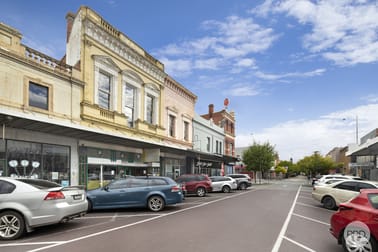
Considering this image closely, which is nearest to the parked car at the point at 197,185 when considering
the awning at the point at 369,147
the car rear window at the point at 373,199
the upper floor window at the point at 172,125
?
the upper floor window at the point at 172,125

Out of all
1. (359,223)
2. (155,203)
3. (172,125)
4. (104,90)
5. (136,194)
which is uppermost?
(104,90)

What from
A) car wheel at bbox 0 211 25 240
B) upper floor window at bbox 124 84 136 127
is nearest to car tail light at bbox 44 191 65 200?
car wheel at bbox 0 211 25 240

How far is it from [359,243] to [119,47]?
18.3 m

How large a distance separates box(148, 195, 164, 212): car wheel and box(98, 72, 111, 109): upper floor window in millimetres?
8819

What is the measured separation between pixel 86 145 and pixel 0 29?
6722 millimetres

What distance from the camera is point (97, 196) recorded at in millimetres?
11891

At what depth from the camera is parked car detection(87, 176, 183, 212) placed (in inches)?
469

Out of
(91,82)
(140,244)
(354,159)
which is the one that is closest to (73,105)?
(91,82)

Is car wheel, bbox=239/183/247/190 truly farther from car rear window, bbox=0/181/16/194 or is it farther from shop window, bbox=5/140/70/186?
car rear window, bbox=0/181/16/194

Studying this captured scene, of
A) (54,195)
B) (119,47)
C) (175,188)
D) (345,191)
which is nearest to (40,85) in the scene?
(119,47)

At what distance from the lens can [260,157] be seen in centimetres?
4612

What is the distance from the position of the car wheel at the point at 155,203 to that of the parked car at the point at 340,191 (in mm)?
7884

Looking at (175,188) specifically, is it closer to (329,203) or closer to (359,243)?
(329,203)

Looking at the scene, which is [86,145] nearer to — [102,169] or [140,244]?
→ [102,169]
